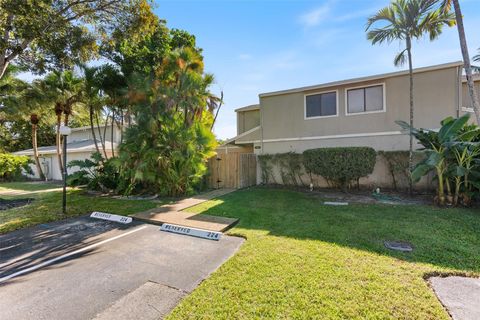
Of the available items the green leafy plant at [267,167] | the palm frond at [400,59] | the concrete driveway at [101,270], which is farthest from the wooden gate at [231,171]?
the palm frond at [400,59]

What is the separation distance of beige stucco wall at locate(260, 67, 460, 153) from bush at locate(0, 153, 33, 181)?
67.8 feet

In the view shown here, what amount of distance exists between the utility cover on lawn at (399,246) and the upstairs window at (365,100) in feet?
26.0

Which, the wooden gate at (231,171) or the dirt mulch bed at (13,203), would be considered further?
the wooden gate at (231,171)

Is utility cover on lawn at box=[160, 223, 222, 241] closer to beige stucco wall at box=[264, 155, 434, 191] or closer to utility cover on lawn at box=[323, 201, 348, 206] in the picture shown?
utility cover on lawn at box=[323, 201, 348, 206]

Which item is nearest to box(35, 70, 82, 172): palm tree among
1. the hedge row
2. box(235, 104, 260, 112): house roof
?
box(235, 104, 260, 112): house roof

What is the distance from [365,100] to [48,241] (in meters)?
12.8

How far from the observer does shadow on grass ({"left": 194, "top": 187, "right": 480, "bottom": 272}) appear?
429 centimetres

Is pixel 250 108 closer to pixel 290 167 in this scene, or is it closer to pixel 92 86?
pixel 290 167

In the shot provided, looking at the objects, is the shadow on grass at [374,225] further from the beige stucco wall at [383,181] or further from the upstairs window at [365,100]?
the upstairs window at [365,100]

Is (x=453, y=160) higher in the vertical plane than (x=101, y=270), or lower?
higher

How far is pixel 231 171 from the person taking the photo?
1285cm

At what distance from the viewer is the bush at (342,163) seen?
9.77m

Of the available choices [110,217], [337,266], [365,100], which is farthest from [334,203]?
[110,217]

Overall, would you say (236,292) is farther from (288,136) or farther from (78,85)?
(78,85)
